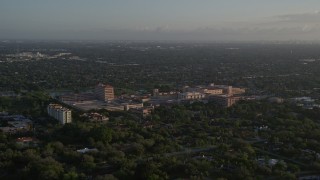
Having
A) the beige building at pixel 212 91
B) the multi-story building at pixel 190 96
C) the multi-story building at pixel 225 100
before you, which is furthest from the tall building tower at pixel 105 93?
the beige building at pixel 212 91

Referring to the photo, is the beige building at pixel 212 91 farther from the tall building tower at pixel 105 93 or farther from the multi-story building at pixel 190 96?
the tall building tower at pixel 105 93

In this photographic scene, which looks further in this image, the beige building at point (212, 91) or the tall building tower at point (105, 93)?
the beige building at point (212, 91)

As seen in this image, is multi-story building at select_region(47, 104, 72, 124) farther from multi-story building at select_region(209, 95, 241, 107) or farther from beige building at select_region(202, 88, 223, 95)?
beige building at select_region(202, 88, 223, 95)

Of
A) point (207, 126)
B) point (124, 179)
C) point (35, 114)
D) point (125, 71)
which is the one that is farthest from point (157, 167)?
point (125, 71)

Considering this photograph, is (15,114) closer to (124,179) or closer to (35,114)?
(35,114)

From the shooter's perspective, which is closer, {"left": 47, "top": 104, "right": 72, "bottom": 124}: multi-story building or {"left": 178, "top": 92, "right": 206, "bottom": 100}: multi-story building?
{"left": 47, "top": 104, "right": 72, "bottom": 124}: multi-story building

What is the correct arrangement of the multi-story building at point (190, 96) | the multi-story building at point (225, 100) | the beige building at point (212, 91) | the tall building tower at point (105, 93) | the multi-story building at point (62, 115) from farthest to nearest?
1. the beige building at point (212, 91)
2. the multi-story building at point (190, 96)
3. the tall building tower at point (105, 93)
4. the multi-story building at point (225, 100)
5. the multi-story building at point (62, 115)

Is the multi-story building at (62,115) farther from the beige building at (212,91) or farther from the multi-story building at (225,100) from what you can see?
the beige building at (212,91)

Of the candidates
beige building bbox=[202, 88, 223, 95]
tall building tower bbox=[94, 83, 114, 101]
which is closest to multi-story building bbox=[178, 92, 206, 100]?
beige building bbox=[202, 88, 223, 95]

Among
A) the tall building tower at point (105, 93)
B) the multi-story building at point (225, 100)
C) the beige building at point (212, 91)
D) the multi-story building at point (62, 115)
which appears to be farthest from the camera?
the beige building at point (212, 91)

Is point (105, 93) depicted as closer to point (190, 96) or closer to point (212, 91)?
point (190, 96)

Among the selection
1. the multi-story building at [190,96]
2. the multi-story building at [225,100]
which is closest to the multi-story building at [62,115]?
the multi-story building at [225,100]
